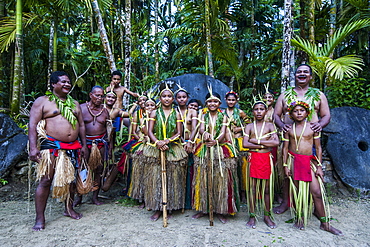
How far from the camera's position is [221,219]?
3025 mm

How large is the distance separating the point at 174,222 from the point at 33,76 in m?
11.2

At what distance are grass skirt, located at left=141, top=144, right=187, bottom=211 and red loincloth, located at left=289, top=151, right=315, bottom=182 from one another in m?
1.37

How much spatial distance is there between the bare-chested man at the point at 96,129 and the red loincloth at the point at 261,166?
224cm

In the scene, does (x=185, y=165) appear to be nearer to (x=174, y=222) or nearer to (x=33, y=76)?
(x=174, y=222)

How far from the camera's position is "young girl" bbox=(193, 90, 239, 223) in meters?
2.97

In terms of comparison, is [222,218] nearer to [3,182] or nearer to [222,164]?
[222,164]

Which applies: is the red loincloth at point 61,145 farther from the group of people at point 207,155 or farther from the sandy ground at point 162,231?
the sandy ground at point 162,231

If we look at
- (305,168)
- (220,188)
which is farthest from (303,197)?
(220,188)

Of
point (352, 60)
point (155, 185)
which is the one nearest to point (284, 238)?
point (155, 185)

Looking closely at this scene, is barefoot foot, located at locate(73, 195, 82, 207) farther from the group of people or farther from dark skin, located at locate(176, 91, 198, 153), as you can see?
dark skin, located at locate(176, 91, 198, 153)

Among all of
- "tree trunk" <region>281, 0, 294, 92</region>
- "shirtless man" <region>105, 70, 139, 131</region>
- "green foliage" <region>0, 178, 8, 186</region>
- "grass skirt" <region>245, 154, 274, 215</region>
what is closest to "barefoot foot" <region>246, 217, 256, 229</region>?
"grass skirt" <region>245, 154, 274, 215</region>

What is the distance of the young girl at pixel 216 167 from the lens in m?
2.97

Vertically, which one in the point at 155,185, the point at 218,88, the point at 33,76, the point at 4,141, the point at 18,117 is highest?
the point at 33,76

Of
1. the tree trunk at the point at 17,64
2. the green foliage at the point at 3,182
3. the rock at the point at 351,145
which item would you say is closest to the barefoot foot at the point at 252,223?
the rock at the point at 351,145
